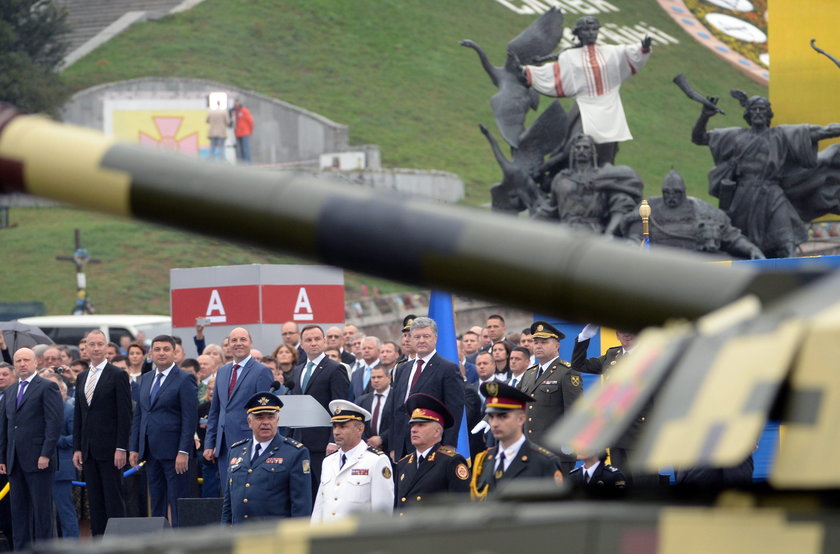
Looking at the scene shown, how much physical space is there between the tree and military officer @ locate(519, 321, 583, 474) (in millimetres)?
35076

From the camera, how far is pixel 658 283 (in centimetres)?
352

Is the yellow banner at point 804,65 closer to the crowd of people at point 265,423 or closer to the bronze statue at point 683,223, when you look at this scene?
the bronze statue at point 683,223

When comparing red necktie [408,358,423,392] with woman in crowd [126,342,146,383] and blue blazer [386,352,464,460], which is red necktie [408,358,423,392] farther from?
woman in crowd [126,342,146,383]

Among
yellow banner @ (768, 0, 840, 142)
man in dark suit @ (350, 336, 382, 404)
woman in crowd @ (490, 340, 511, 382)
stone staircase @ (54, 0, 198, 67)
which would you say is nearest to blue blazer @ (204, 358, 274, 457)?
man in dark suit @ (350, 336, 382, 404)

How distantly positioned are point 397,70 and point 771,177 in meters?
33.6

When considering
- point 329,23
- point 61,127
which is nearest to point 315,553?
point 61,127

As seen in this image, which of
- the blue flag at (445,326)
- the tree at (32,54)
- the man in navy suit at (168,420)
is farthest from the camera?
the tree at (32,54)

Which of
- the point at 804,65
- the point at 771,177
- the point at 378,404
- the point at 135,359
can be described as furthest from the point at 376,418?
the point at 804,65

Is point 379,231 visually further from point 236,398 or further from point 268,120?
point 268,120

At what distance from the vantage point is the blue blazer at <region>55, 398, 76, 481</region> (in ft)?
49.3

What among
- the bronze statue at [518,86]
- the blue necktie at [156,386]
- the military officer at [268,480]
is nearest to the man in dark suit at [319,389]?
the blue necktie at [156,386]

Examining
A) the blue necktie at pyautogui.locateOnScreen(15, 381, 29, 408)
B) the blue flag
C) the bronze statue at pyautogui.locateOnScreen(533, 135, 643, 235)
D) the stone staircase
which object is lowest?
the blue necktie at pyautogui.locateOnScreen(15, 381, 29, 408)

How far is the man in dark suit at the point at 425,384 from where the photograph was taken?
1159 centimetres

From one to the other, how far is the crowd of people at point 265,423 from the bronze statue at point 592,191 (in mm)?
6519
